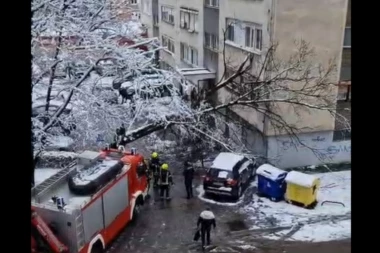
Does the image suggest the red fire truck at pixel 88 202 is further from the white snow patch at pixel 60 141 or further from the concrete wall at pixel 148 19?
the concrete wall at pixel 148 19

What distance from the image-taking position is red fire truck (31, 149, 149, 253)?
27.4 ft

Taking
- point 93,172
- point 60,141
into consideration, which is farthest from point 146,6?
point 93,172

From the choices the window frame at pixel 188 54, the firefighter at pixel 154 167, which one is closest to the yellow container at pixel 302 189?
the firefighter at pixel 154 167

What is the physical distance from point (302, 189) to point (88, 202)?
17.9 ft

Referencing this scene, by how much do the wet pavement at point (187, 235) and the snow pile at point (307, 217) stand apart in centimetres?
33

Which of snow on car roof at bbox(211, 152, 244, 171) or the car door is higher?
snow on car roof at bbox(211, 152, 244, 171)

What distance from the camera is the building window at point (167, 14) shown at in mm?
23352

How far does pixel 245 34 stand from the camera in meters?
15.3

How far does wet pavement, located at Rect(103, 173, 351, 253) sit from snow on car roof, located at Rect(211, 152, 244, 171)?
1050 millimetres

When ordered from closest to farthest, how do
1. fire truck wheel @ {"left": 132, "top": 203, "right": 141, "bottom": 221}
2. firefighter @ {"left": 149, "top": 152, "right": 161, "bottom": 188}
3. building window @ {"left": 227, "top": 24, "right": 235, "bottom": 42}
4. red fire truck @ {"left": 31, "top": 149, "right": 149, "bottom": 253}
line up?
red fire truck @ {"left": 31, "top": 149, "right": 149, "bottom": 253} < fire truck wheel @ {"left": 132, "top": 203, "right": 141, "bottom": 221} < firefighter @ {"left": 149, "top": 152, "right": 161, "bottom": 188} < building window @ {"left": 227, "top": 24, "right": 235, "bottom": 42}

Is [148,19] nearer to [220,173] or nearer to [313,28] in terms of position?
[313,28]

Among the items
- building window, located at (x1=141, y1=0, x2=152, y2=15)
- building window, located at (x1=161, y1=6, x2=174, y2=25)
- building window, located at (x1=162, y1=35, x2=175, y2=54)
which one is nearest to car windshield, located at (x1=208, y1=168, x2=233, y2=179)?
building window, located at (x1=162, y1=35, x2=175, y2=54)

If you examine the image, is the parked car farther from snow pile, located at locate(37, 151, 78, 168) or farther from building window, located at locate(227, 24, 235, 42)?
building window, located at locate(227, 24, 235, 42)
